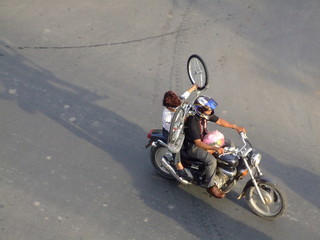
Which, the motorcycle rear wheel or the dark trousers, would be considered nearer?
the dark trousers

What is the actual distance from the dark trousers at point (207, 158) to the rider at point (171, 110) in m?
0.27

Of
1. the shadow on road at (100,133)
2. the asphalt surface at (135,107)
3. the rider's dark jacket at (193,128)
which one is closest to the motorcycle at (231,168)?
the rider's dark jacket at (193,128)

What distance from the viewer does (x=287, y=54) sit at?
1066cm

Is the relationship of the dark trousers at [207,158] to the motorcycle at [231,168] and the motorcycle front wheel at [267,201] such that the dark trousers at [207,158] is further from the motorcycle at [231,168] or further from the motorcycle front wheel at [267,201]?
the motorcycle front wheel at [267,201]

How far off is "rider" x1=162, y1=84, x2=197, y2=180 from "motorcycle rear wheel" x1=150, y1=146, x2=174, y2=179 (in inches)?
13.1

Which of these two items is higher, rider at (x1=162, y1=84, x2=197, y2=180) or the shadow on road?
rider at (x1=162, y1=84, x2=197, y2=180)

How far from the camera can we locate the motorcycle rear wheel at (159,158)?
7236 mm

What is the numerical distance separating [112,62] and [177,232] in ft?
15.5

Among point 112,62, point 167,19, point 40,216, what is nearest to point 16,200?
point 40,216

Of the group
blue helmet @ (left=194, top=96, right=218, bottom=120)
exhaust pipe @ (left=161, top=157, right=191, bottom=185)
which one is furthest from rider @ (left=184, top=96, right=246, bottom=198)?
exhaust pipe @ (left=161, top=157, right=191, bottom=185)

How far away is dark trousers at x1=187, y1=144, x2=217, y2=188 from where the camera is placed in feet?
21.7

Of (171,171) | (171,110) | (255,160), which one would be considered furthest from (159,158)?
(255,160)

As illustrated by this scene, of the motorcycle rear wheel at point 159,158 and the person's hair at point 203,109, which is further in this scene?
the motorcycle rear wheel at point 159,158

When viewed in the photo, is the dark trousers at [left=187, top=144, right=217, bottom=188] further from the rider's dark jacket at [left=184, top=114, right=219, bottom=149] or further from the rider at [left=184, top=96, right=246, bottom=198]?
the rider's dark jacket at [left=184, top=114, right=219, bottom=149]
